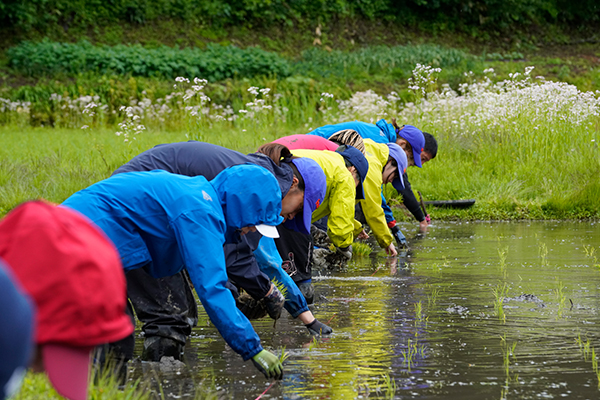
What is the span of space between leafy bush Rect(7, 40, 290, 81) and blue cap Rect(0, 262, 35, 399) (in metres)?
19.1

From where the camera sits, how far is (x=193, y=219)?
131 inches

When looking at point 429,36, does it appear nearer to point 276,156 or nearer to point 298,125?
point 298,125

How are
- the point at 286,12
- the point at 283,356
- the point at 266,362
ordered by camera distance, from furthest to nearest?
the point at 286,12, the point at 283,356, the point at 266,362

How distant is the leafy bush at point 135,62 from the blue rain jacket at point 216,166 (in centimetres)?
1531

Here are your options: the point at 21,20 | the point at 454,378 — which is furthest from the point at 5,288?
the point at 21,20

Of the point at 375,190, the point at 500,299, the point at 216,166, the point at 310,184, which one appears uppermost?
the point at 216,166

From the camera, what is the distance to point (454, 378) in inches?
150

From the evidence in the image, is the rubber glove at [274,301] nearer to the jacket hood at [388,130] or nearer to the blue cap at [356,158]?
the blue cap at [356,158]

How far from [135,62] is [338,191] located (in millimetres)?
15730

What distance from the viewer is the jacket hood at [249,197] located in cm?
347

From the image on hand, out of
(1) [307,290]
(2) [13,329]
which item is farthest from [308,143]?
(2) [13,329]

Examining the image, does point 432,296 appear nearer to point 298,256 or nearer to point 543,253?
point 298,256

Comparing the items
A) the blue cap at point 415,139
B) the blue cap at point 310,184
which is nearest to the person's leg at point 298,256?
the blue cap at point 310,184

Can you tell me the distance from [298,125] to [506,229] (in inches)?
249
